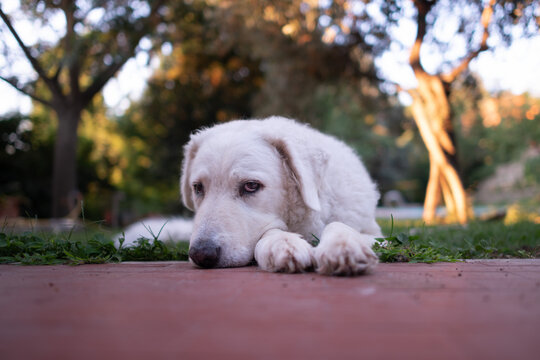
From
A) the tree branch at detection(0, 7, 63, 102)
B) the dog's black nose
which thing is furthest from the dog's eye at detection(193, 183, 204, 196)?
the tree branch at detection(0, 7, 63, 102)

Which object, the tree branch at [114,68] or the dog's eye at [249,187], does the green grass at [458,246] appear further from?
the tree branch at [114,68]

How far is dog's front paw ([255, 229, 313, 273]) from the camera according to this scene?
6.44 ft

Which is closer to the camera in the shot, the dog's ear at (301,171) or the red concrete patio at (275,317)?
the red concrete patio at (275,317)

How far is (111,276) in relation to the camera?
1.95 m

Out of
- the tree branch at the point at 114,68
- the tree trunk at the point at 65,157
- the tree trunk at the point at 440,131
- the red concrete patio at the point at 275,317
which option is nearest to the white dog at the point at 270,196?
the red concrete patio at the point at 275,317

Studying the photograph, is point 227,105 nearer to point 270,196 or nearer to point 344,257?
point 270,196

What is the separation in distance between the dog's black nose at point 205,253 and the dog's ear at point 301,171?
778 millimetres

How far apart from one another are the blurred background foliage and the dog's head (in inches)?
195

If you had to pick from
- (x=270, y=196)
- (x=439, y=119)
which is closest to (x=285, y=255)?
(x=270, y=196)

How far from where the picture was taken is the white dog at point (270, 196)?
224 centimetres

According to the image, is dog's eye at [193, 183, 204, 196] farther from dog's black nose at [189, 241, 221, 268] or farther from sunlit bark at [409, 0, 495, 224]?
sunlit bark at [409, 0, 495, 224]

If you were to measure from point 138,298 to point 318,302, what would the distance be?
2.22 ft

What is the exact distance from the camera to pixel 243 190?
8.94 ft

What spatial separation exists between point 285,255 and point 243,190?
33.4 inches
